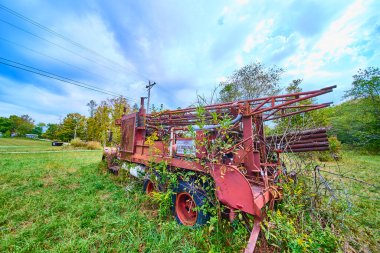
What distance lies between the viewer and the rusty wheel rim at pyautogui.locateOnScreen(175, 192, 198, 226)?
2.94m

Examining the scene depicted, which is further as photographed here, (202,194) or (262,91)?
(262,91)

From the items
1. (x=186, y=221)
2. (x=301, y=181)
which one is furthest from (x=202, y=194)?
(x=301, y=181)

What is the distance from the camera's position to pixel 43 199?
399 cm

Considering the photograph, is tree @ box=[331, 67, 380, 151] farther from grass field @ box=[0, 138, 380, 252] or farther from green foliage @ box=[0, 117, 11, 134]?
green foliage @ box=[0, 117, 11, 134]

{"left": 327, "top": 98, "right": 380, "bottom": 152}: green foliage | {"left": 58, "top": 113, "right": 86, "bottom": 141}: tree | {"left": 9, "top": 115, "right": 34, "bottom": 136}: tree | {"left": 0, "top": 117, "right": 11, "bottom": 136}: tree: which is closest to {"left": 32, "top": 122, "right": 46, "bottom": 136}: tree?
{"left": 9, "top": 115, "right": 34, "bottom": 136}: tree

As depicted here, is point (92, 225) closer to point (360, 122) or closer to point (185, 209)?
point (185, 209)

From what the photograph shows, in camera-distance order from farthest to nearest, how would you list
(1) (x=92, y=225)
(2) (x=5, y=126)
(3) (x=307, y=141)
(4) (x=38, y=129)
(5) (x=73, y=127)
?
(4) (x=38, y=129) < (2) (x=5, y=126) < (5) (x=73, y=127) < (3) (x=307, y=141) < (1) (x=92, y=225)

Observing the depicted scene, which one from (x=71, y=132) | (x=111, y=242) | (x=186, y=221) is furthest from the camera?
(x=71, y=132)

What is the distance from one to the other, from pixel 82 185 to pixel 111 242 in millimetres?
3579

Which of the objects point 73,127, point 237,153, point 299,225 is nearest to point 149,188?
point 237,153

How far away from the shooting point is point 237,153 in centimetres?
244

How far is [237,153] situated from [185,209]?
1.70m

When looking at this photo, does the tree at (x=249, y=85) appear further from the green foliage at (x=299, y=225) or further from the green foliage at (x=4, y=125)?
the green foliage at (x=4, y=125)

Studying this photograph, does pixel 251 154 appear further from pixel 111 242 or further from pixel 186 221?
pixel 111 242
